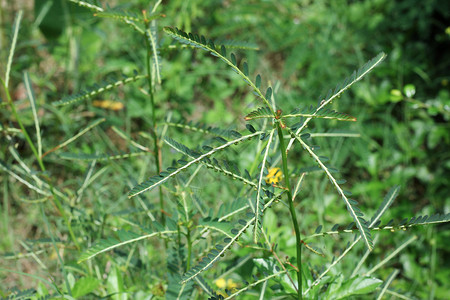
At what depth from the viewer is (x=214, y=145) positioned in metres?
1.74

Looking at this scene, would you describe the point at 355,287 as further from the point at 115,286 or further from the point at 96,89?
the point at 96,89

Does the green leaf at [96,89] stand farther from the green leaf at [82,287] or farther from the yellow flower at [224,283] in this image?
the yellow flower at [224,283]

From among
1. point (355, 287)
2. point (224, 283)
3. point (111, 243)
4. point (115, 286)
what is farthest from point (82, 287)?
point (355, 287)

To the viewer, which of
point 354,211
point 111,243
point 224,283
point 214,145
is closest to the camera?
point 354,211

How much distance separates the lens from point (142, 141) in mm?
2326

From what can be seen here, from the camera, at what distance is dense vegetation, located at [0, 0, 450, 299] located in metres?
1.21

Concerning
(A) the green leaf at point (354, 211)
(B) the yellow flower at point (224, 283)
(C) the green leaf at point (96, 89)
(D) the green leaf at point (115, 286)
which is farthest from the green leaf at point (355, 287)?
(C) the green leaf at point (96, 89)

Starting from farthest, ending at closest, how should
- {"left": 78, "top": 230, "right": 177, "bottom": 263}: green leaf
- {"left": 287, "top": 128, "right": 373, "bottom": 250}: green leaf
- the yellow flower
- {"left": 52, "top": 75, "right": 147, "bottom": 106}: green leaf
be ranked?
1. the yellow flower
2. {"left": 52, "top": 75, "right": 147, "bottom": 106}: green leaf
3. {"left": 78, "top": 230, "right": 177, "bottom": 263}: green leaf
4. {"left": 287, "top": 128, "right": 373, "bottom": 250}: green leaf

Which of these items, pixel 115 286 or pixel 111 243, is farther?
pixel 115 286

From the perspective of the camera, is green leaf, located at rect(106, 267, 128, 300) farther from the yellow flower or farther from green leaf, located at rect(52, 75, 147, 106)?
green leaf, located at rect(52, 75, 147, 106)

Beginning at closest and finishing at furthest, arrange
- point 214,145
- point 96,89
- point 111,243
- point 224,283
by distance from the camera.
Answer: point 111,243 → point 96,89 → point 224,283 → point 214,145

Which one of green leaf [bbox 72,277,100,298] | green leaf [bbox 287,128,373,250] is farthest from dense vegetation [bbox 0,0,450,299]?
green leaf [bbox 287,128,373,250]

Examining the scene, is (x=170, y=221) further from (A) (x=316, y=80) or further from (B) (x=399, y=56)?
(B) (x=399, y=56)

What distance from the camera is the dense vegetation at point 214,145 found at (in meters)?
1.21
